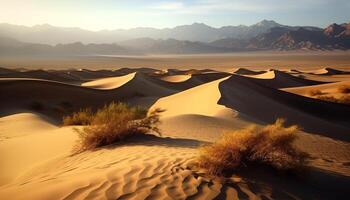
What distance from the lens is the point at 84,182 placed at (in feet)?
17.6

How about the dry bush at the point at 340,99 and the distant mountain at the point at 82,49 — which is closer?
the dry bush at the point at 340,99

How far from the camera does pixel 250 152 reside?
21.3ft

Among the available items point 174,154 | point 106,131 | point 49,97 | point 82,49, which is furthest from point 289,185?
point 82,49

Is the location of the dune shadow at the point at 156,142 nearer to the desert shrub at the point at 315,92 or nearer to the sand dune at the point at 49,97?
the sand dune at the point at 49,97

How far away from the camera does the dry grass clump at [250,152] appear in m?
6.15

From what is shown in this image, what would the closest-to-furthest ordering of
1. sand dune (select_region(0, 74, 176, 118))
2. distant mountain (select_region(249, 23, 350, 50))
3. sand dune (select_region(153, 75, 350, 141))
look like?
1. sand dune (select_region(153, 75, 350, 141))
2. sand dune (select_region(0, 74, 176, 118))
3. distant mountain (select_region(249, 23, 350, 50))

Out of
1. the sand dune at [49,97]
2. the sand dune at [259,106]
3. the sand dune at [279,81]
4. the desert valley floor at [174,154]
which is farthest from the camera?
the sand dune at [279,81]

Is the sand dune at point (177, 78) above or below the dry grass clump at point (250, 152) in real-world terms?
below

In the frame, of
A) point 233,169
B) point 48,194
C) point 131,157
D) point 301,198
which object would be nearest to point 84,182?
point 48,194

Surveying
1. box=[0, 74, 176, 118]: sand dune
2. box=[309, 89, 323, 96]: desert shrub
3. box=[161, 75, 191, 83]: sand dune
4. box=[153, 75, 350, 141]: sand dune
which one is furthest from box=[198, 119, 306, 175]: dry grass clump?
box=[161, 75, 191, 83]: sand dune

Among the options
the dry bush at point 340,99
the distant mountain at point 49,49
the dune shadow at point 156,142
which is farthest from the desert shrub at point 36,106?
the distant mountain at point 49,49

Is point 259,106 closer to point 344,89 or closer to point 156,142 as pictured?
point 156,142

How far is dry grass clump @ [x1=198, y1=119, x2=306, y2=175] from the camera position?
6148 mm

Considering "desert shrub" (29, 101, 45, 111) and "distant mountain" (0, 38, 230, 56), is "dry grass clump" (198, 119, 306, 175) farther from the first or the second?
"distant mountain" (0, 38, 230, 56)
